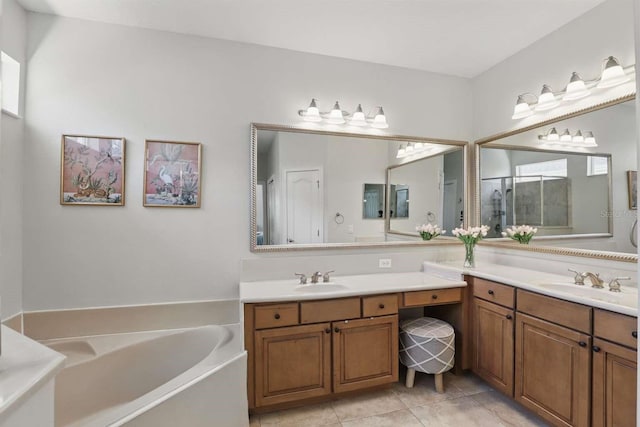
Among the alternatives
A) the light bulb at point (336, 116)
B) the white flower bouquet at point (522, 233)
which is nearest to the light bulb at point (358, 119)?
the light bulb at point (336, 116)

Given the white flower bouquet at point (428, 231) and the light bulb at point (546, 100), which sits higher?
the light bulb at point (546, 100)

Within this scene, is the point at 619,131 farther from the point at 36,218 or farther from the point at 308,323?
the point at 36,218

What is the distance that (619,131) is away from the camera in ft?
6.69

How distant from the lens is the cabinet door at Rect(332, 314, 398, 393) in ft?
7.05

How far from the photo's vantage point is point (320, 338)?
2.11 metres

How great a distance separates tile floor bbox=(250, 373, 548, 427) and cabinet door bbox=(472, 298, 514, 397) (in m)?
0.14

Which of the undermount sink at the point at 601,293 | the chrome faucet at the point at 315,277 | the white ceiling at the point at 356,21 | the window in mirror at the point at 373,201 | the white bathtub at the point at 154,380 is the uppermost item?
the white ceiling at the point at 356,21

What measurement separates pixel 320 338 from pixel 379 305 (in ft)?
1.57

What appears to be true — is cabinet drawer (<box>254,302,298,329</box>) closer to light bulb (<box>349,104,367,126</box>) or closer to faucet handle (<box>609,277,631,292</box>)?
light bulb (<box>349,104,367,126</box>)

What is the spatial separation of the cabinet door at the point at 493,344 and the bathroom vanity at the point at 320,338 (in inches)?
15.2

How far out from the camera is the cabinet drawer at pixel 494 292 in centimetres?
214

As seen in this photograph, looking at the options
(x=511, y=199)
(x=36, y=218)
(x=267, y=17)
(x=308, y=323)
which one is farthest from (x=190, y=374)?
(x=511, y=199)

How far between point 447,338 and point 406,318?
1.94 feet

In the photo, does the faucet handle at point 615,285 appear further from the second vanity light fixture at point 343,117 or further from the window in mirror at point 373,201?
the second vanity light fixture at point 343,117
